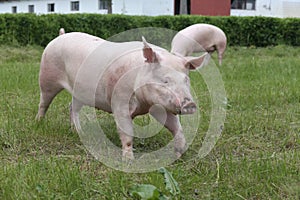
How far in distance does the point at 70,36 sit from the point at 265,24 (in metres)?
14.1

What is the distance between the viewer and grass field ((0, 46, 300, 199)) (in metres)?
2.63

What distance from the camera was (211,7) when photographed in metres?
22.9

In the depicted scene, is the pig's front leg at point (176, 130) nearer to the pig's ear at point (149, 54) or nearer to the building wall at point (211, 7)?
the pig's ear at point (149, 54)

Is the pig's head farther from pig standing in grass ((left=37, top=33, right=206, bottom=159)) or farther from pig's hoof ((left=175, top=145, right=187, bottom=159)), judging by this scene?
pig's hoof ((left=175, top=145, right=187, bottom=159))

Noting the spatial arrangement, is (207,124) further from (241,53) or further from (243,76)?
(241,53)

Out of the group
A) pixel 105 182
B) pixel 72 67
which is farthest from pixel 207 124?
pixel 105 182

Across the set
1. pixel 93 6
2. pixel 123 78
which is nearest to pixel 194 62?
pixel 123 78

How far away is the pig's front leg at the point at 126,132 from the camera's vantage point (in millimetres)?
3158

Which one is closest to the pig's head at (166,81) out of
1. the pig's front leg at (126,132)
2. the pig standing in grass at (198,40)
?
the pig's front leg at (126,132)

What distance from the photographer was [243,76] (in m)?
7.49

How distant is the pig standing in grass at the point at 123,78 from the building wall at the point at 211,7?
1903 centimetres

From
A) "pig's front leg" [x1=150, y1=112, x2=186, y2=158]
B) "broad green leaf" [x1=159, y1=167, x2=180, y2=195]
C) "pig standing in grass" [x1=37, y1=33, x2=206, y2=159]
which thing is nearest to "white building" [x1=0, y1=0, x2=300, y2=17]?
"pig standing in grass" [x1=37, y1=33, x2=206, y2=159]

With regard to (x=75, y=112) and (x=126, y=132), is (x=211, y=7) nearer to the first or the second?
(x=75, y=112)

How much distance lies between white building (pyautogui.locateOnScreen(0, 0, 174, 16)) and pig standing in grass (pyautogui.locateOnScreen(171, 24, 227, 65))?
16.5m
